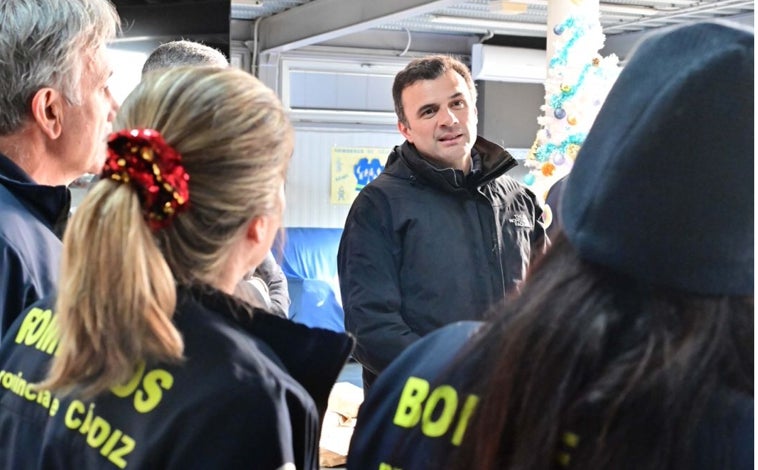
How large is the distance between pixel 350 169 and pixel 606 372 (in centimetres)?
1018

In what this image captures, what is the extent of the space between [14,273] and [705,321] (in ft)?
3.94

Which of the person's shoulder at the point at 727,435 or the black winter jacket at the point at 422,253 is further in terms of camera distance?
the black winter jacket at the point at 422,253

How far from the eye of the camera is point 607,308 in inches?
34.2

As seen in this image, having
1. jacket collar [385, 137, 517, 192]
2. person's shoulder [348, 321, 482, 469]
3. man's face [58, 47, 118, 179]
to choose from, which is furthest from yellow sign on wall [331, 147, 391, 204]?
person's shoulder [348, 321, 482, 469]

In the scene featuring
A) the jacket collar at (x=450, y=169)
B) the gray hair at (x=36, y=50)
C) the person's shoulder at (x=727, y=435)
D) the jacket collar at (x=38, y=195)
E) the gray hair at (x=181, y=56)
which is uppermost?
the gray hair at (x=36, y=50)

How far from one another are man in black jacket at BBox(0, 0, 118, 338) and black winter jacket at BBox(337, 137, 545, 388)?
3.12ft

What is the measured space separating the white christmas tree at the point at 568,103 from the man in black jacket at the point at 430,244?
1.61 metres

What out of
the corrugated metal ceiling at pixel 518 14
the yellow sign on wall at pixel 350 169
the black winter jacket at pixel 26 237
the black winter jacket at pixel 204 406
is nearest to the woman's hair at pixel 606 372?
the black winter jacket at pixel 204 406

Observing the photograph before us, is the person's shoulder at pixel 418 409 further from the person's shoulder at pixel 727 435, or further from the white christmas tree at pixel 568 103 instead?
the white christmas tree at pixel 568 103

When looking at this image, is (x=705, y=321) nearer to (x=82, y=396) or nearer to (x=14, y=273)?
(x=82, y=396)

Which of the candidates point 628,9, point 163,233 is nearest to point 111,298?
point 163,233

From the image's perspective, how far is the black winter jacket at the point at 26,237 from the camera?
169cm

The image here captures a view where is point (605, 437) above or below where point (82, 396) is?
above

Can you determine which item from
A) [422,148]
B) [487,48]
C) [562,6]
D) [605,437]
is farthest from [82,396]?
[487,48]
